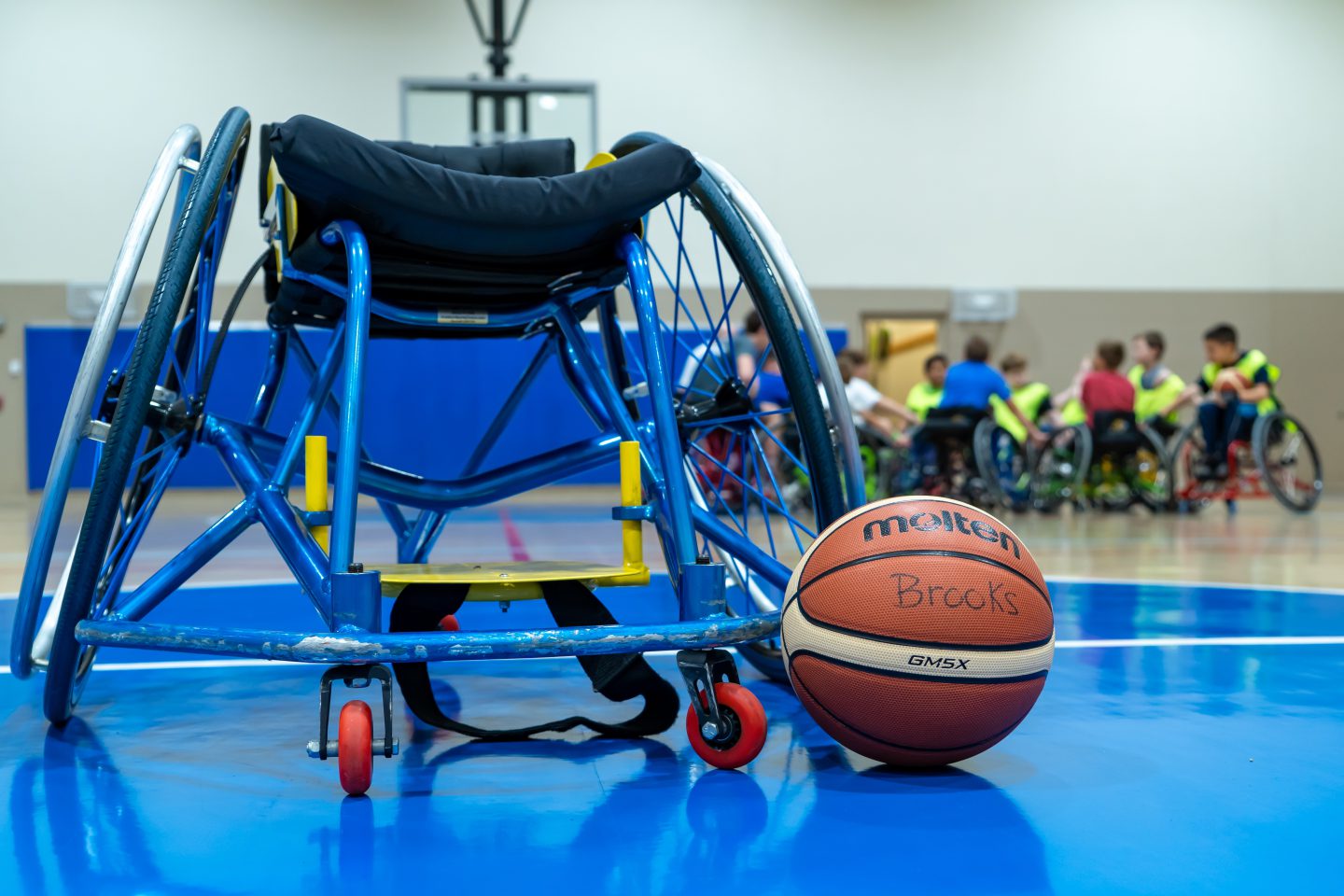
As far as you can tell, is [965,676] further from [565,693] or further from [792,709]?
[565,693]

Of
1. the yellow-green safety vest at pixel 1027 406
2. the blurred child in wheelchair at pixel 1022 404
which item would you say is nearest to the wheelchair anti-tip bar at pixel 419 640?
the blurred child in wheelchair at pixel 1022 404

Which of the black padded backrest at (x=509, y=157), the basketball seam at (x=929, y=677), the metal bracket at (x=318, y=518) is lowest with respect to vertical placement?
the basketball seam at (x=929, y=677)

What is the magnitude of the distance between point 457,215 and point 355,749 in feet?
2.95

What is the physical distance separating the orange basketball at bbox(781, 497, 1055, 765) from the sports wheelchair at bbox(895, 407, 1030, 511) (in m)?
7.03

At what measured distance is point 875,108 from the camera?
14.4m

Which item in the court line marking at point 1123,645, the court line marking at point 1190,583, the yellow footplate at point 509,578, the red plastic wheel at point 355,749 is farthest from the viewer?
the court line marking at point 1190,583

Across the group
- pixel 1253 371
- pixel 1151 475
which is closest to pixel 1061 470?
pixel 1151 475

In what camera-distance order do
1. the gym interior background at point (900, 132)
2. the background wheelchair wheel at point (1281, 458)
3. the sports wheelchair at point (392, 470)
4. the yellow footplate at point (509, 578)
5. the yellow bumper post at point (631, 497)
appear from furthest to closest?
the gym interior background at point (900, 132)
the background wheelchair wheel at point (1281, 458)
the yellow bumper post at point (631, 497)
the yellow footplate at point (509, 578)
the sports wheelchair at point (392, 470)

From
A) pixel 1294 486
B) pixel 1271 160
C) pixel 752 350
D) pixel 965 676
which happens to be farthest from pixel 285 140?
pixel 1271 160

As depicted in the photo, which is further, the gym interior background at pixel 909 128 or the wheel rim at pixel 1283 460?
the gym interior background at pixel 909 128

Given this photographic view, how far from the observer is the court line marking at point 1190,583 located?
15.4ft

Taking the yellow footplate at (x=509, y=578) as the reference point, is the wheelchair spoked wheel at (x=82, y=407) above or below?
above

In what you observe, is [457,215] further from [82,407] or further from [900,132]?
[900,132]

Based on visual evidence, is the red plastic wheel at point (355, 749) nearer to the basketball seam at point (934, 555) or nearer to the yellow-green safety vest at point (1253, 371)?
the basketball seam at point (934, 555)
